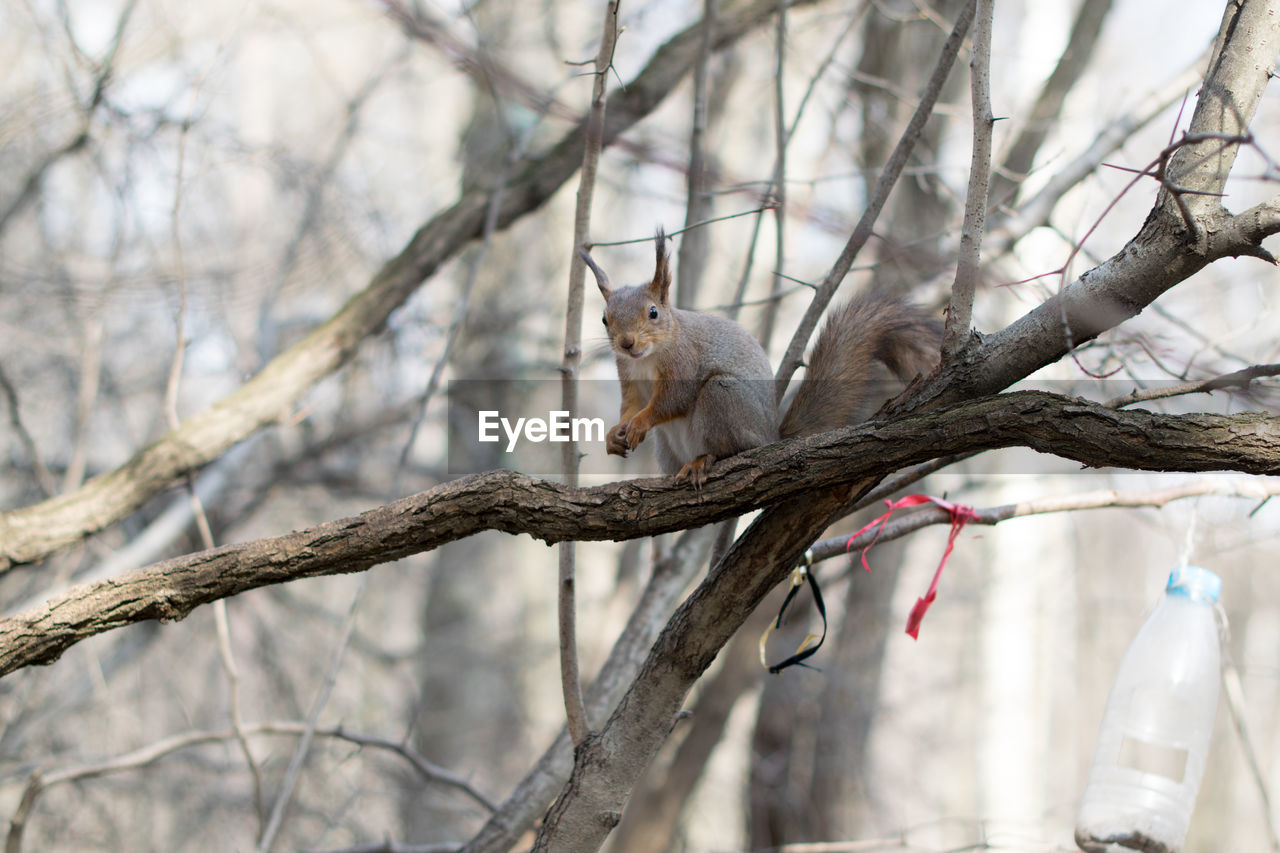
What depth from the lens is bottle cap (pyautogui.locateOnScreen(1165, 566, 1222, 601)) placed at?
1991 millimetres

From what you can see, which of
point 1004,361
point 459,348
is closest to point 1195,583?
point 1004,361

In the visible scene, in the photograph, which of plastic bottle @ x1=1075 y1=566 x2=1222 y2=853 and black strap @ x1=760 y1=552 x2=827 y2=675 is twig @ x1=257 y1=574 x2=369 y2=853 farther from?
plastic bottle @ x1=1075 y1=566 x2=1222 y2=853

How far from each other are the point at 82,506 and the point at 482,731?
13.6 feet

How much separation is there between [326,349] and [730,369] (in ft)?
4.71

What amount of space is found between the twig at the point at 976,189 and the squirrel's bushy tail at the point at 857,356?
0.40 metres

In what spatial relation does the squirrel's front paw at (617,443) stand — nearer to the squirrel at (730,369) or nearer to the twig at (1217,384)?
the squirrel at (730,369)

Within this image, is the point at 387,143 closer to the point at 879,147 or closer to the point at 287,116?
the point at 287,116

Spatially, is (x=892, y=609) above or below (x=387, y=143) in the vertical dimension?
below

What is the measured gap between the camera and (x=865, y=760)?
475 centimetres

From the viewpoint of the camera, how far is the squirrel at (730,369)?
192 cm

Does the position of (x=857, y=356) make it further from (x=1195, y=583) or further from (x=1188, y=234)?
(x=1195, y=583)

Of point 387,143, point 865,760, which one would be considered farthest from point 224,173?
point 865,760

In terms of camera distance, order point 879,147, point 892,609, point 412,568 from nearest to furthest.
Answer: point 879,147
point 892,609
point 412,568

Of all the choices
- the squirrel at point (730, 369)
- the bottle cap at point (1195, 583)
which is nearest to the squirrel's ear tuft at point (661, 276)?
the squirrel at point (730, 369)
